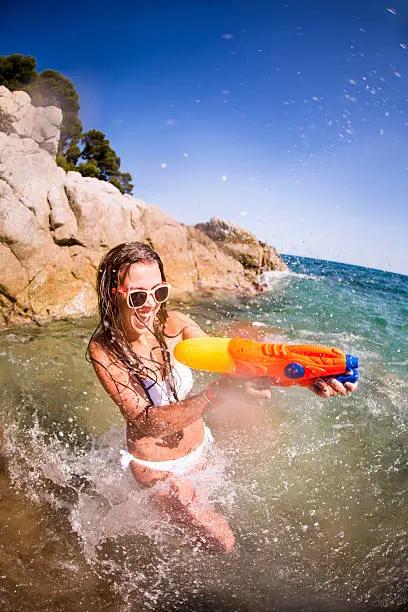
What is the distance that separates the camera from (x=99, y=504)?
3.55m

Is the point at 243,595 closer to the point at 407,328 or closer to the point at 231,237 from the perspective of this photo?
the point at 407,328

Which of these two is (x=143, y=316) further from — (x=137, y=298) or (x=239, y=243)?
(x=239, y=243)

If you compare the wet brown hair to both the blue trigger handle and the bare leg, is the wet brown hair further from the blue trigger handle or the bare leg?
the blue trigger handle

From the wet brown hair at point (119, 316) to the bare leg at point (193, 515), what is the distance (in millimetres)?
859

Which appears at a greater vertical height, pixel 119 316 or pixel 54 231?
pixel 119 316

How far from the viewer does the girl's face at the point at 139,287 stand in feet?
9.89

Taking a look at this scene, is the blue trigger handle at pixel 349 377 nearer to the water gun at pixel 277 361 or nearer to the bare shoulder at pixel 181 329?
the water gun at pixel 277 361

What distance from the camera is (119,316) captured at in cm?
320

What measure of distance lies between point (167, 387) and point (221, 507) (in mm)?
1519

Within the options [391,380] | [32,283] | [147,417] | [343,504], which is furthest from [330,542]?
[32,283]

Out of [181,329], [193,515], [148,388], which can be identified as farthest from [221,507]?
[181,329]

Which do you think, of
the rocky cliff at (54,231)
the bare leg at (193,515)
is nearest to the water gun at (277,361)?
the bare leg at (193,515)

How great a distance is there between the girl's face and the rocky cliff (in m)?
7.83

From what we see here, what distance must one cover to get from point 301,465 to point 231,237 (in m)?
19.2
